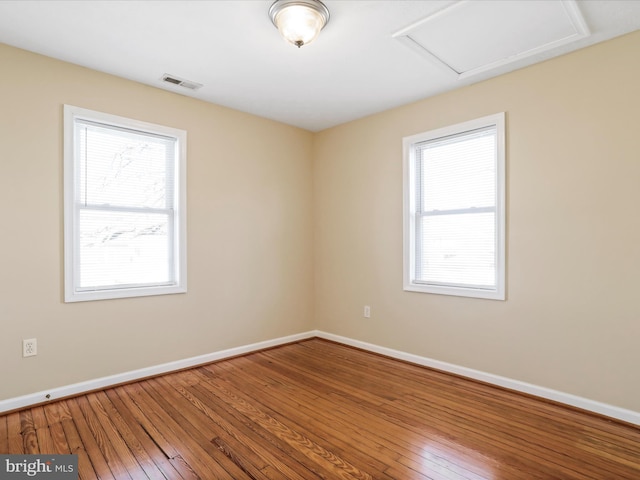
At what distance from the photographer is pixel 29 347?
2689 mm

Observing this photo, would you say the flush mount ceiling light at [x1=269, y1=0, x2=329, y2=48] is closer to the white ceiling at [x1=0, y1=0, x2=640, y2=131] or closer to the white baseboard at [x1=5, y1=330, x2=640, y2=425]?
the white ceiling at [x1=0, y1=0, x2=640, y2=131]

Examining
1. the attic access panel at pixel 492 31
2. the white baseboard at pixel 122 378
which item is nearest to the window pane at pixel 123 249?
the white baseboard at pixel 122 378

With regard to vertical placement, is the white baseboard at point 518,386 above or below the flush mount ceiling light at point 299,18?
below

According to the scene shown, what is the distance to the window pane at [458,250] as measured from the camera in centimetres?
322

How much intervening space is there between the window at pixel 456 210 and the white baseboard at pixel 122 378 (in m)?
1.87

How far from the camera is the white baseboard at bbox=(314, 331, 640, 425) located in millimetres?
2474

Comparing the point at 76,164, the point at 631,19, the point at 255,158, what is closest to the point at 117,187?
the point at 76,164

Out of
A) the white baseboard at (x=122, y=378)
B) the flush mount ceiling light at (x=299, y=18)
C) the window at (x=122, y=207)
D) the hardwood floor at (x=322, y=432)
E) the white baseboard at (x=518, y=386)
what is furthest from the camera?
the window at (x=122, y=207)

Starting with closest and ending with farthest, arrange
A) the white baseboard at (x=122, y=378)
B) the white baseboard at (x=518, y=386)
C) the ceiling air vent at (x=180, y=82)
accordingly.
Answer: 1. the white baseboard at (x=518, y=386)
2. the white baseboard at (x=122, y=378)
3. the ceiling air vent at (x=180, y=82)

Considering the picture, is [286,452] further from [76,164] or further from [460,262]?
[76,164]

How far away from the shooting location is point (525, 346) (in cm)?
292

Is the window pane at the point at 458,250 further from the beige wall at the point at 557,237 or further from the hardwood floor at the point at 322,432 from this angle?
the hardwood floor at the point at 322,432

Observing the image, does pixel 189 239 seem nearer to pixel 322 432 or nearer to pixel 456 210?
pixel 322 432

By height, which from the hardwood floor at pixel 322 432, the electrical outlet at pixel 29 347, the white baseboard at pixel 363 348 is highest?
the electrical outlet at pixel 29 347
